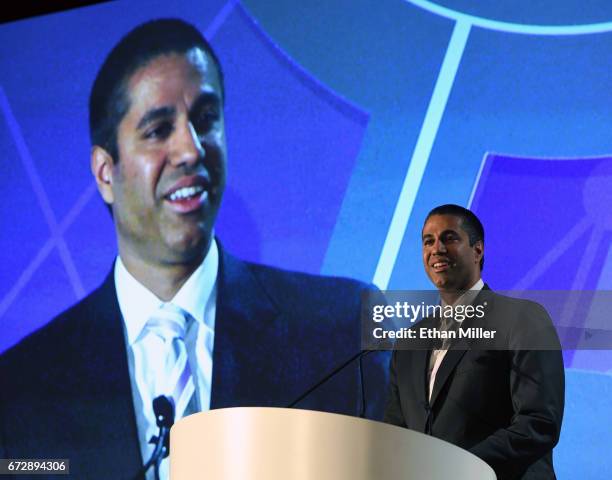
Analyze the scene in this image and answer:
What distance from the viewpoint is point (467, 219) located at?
3.75 m

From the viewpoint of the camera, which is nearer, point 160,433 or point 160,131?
point 160,433

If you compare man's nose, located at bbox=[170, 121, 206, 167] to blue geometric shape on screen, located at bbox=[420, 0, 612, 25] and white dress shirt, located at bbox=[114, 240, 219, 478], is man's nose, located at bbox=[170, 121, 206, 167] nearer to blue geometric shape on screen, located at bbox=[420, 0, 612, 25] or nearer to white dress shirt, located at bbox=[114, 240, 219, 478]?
white dress shirt, located at bbox=[114, 240, 219, 478]

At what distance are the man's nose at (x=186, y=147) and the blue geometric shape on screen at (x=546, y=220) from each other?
3.72 ft

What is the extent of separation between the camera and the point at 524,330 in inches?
137

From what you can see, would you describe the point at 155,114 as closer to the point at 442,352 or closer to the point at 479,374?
the point at 442,352

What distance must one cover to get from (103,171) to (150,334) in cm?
76

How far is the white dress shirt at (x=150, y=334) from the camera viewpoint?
4258 mm

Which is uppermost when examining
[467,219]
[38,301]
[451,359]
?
[38,301]

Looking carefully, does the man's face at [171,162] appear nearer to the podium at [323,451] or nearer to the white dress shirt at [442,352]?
the white dress shirt at [442,352]

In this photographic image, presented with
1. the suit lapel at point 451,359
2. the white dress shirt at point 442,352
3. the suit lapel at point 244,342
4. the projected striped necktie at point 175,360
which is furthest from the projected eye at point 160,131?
the suit lapel at point 451,359

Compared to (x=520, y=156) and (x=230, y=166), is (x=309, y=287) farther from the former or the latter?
(x=520, y=156)

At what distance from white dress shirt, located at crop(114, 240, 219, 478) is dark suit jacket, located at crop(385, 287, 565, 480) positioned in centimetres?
88

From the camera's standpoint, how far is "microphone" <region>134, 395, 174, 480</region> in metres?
4.20

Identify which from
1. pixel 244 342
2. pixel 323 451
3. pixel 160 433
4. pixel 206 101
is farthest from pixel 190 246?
pixel 323 451
